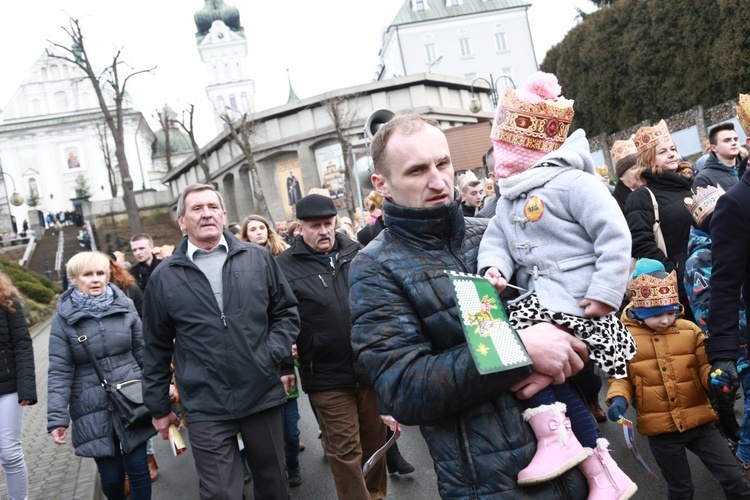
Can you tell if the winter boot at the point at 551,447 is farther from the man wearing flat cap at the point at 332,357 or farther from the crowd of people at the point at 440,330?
A: the man wearing flat cap at the point at 332,357

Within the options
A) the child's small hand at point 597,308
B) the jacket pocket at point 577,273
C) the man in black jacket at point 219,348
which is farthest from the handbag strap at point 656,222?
the child's small hand at point 597,308

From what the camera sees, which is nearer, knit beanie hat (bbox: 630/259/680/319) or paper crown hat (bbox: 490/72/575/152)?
paper crown hat (bbox: 490/72/575/152)

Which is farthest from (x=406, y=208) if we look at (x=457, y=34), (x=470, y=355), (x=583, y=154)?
(x=457, y=34)

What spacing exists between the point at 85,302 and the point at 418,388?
4247 millimetres

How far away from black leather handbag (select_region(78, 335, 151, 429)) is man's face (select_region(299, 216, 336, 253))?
1715 mm

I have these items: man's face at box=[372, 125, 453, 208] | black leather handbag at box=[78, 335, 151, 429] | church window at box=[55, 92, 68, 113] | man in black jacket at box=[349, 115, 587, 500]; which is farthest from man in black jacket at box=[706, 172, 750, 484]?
church window at box=[55, 92, 68, 113]

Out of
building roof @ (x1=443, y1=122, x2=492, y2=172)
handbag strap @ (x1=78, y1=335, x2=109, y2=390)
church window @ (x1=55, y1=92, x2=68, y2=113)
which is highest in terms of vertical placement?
church window @ (x1=55, y1=92, x2=68, y2=113)

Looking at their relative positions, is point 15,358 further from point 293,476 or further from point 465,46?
point 465,46

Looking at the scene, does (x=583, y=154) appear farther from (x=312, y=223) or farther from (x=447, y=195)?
(x=312, y=223)

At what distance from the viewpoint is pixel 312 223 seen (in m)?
5.86

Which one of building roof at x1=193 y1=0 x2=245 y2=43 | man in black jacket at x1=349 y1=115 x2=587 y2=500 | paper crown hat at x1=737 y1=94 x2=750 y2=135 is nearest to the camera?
man in black jacket at x1=349 y1=115 x2=587 y2=500

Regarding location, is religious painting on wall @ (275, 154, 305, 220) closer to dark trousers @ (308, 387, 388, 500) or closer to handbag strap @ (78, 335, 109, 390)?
handbag strap @ (78, 335, 109, 390)

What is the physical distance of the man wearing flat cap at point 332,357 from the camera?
551cm

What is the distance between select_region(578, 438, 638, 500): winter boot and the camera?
2.34 meters
